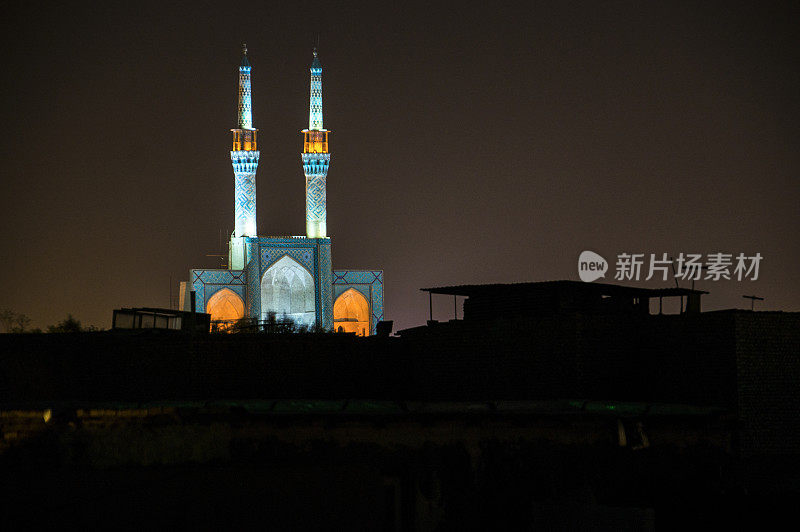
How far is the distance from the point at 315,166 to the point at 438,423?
3681 centimetres

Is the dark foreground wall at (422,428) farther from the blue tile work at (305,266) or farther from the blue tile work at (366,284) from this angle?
the blue tile work at (366,284)

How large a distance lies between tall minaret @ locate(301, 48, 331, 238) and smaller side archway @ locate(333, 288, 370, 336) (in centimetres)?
284

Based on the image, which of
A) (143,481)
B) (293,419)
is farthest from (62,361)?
(143,481)

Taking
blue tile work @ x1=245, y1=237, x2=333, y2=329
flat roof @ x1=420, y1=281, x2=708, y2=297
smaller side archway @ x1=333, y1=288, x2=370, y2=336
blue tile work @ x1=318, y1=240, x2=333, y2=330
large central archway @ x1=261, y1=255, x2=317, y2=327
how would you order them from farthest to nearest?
smaller side archway @ x1=333, y1=288, x2=370, y2=336 < blue tile work @ x1=318, y1=240, x2=333, y2=330 < large central archway @ x1=261, y1=255, x2=317, y2=327 < blue tile work @ x1=245, y1=237, x2=333, y2=329 < flat roof @ x1=420, y1=281, x2=708, y2=297

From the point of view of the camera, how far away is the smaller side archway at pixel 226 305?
45250 millimetres

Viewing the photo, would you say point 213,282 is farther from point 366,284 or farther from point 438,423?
point 438,423

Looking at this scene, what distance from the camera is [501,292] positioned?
20.3 m

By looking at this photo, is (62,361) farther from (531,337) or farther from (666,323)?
(666,323)

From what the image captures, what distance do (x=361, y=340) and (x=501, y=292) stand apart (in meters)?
2.69

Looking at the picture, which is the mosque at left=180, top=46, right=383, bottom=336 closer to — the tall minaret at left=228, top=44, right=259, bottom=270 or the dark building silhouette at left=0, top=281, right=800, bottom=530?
the tall minaret at left=228, top=44, right=259, bottom=270

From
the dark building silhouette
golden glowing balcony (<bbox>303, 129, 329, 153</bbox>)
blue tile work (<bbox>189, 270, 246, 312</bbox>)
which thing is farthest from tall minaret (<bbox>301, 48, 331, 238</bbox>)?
the dark building silhouette

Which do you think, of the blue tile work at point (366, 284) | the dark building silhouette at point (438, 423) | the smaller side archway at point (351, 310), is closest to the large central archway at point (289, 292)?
the blue tile work at point (366, 284)

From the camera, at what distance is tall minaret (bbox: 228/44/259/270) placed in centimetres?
4729

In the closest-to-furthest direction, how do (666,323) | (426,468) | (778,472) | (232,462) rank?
(232,462) < (426,468) < (778,472) < (666,323)
